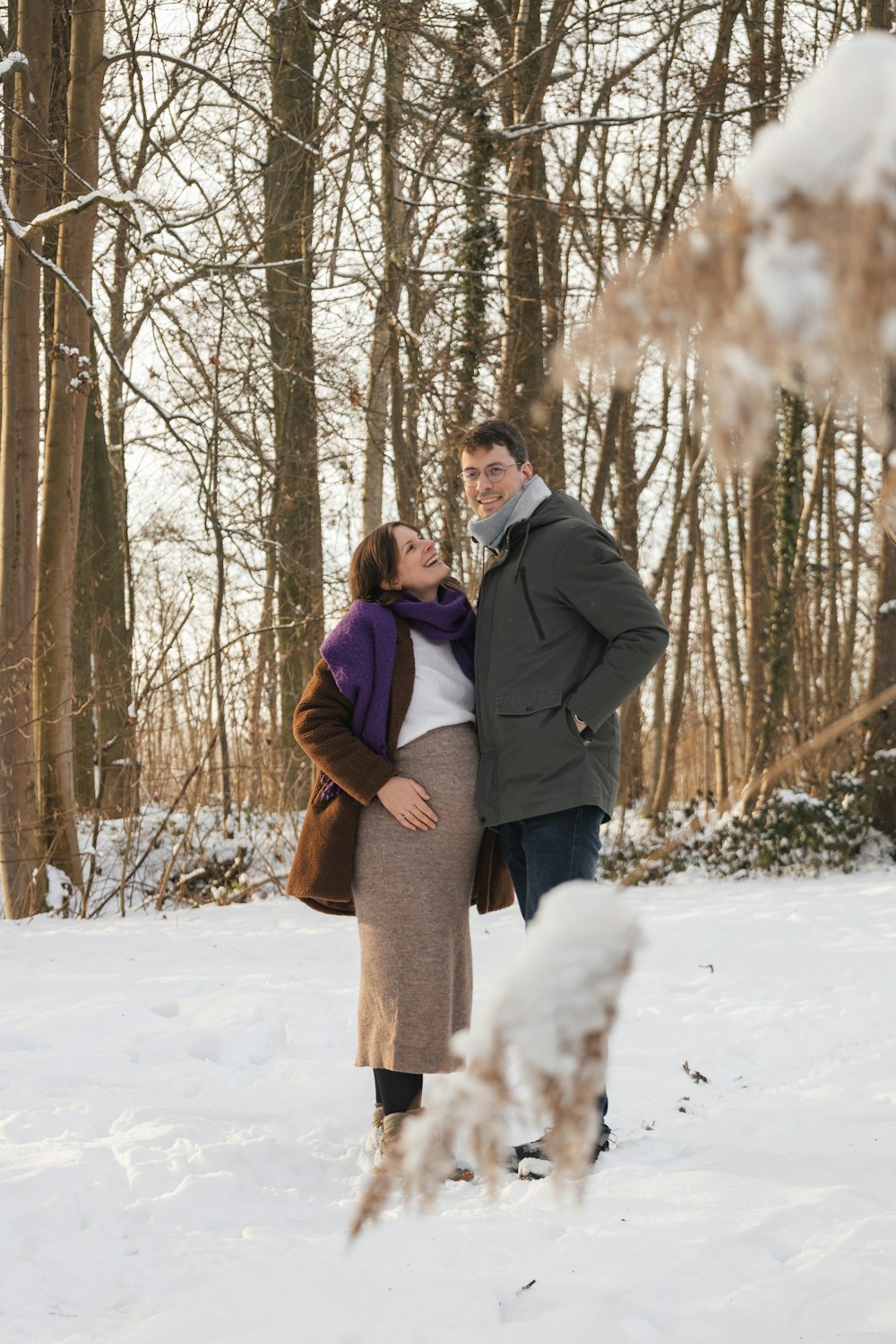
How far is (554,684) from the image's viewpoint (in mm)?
2912

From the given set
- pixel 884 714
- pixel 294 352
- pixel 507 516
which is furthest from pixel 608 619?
pixel 294 352

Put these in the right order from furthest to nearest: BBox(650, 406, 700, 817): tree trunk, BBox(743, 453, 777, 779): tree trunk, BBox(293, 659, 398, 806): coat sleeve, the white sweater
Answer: BBox(650, 406, 700, 817): tree trunk → BBox(743, 453, 777, 779): tree trunk → the white sweater → BBox(293, 659, 398, 806): coat sleeve

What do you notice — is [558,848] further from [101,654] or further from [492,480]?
[101,654]

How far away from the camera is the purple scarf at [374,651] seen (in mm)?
3082

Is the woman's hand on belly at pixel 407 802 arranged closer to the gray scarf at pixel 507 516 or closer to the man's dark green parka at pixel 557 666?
the man's dark green parka at pixel 557 666

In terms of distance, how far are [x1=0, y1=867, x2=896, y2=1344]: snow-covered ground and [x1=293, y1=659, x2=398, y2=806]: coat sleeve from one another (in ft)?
3.17

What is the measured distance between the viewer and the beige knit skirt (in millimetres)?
3027

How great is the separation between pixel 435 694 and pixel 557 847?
0.53m

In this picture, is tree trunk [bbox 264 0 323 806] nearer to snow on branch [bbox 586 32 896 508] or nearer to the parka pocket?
the parka pocket

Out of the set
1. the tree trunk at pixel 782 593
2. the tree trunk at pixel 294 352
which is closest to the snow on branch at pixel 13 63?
the tree trunk at pixel 294 352

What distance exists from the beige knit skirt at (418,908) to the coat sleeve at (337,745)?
111mm

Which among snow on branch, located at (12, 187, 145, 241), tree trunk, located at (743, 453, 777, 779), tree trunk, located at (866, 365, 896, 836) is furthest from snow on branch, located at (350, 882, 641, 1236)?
tree trunk, located at (743, 453, 777, 779)

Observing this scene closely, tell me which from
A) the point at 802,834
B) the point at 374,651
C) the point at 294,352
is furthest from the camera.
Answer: the point at 294,352

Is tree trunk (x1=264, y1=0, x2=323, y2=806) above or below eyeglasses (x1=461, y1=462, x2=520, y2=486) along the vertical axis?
above
